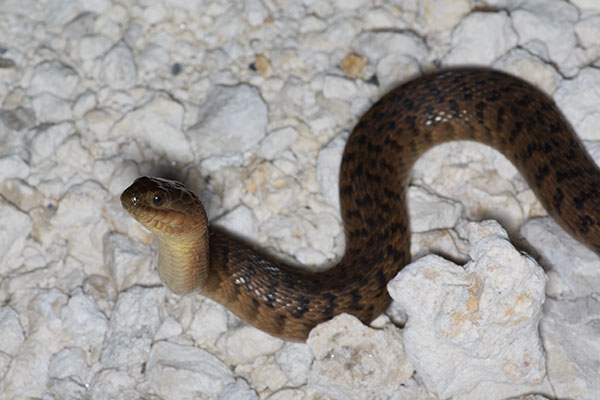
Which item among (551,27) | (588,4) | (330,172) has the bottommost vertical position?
(330,172)

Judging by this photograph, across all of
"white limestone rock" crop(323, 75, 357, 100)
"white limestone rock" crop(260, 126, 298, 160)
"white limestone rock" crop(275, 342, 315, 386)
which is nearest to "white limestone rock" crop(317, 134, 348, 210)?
"white limestone rock" crop(260, 126, 298, 160)

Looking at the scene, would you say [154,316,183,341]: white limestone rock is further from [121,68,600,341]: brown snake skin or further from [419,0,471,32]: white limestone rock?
[419,0,471,32]: white limestone rock

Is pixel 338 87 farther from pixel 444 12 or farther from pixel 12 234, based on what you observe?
pixel 12 234

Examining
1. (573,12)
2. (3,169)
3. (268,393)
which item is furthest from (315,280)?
(573,12)

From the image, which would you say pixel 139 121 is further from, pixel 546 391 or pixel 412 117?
pixel 546 391

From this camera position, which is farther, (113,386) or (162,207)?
(113,386)

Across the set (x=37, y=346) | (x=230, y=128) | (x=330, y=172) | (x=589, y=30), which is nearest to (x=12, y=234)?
(x=37, y=346)
